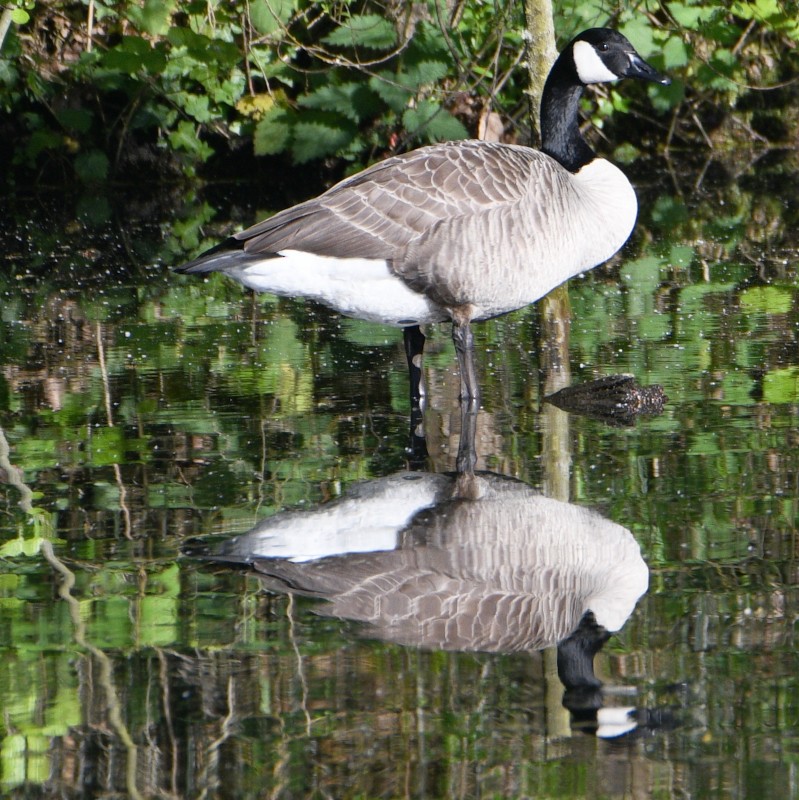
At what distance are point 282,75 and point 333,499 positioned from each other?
11119 mm

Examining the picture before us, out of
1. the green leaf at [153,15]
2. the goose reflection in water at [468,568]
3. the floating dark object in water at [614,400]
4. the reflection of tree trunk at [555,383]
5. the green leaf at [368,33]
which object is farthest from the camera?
the green leaf at [153,15]

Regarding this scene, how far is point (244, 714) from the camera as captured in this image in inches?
136

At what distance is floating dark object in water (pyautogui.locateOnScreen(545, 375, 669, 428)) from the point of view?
20.4 feet

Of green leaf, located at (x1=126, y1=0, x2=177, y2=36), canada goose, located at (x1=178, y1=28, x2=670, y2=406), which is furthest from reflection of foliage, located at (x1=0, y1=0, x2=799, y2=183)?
canada goose, located at (x1=178, y1=28, x2=670, y2=406)

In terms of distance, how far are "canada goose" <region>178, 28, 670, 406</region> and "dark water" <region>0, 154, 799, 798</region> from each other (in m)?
0.57

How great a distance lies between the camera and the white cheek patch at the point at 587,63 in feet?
22.9

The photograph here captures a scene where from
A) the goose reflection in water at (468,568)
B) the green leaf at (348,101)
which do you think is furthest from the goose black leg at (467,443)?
the green leaf at (348,101)

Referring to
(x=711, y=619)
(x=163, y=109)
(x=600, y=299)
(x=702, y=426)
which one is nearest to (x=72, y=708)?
(x=711, y=619)

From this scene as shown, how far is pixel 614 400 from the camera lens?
6.27 m

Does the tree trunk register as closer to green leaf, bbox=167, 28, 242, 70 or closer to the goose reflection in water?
the goose reflection in water

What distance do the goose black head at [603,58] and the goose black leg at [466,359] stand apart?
5.44 ft

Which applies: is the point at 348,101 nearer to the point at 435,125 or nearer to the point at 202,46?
the point at 435,125

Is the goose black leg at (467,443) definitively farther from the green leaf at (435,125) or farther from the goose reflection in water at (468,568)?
the green leaf at (435,125)

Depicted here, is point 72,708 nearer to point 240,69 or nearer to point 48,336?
point 48,336
